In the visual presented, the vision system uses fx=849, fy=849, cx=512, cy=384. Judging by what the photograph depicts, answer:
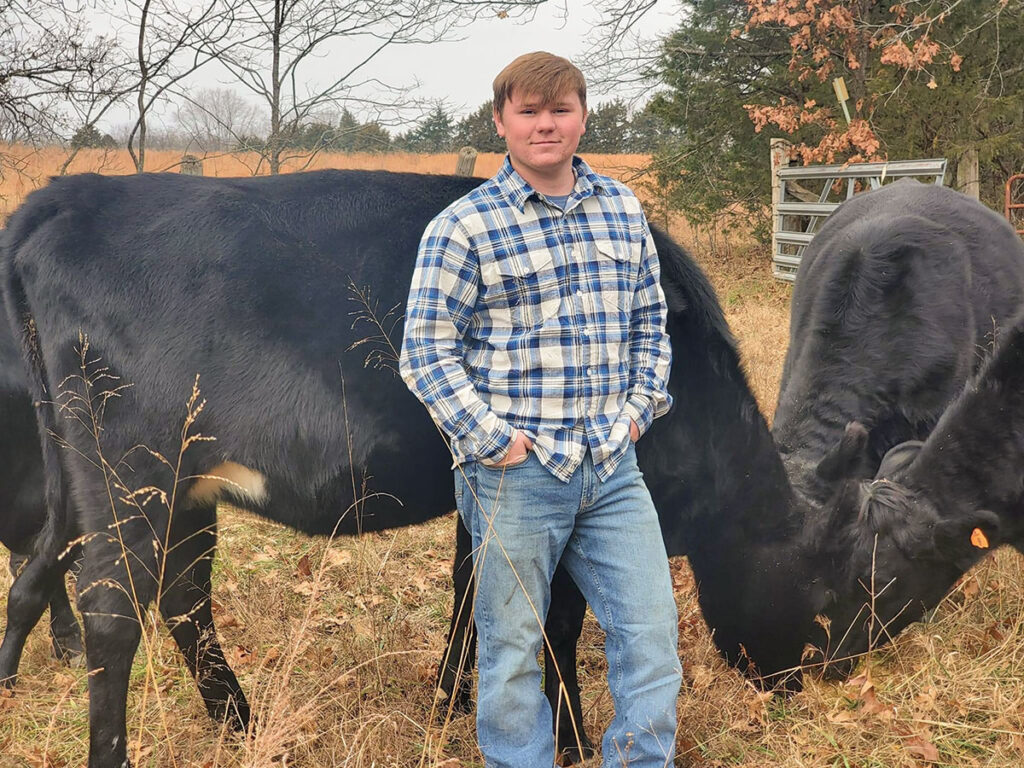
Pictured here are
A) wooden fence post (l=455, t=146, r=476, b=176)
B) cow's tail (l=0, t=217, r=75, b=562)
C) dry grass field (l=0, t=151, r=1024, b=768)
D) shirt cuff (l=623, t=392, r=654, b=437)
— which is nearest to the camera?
shirt cuff (l=623, t=392, r=654, b=437)

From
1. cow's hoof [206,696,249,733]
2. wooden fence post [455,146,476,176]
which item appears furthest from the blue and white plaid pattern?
wooden fence post [455,146,476,176]

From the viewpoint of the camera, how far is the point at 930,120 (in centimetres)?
1384

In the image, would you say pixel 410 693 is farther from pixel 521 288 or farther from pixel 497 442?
→ pixel 521 288

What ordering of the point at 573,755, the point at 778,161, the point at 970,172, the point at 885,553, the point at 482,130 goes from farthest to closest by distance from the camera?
the point at 482,130 < the point at 778,161 < the point at 970,172 < the point at 885,553 < the point at 573,755

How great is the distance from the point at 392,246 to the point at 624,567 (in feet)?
4.48

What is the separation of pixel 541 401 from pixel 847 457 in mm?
1575

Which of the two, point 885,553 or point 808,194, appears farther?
point 808,194

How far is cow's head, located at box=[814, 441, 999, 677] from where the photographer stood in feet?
10.7

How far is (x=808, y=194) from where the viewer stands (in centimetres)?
1491

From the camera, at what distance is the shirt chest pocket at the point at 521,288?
229cm

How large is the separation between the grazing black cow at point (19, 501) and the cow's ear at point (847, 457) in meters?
3.44

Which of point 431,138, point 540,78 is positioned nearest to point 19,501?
point 540,78

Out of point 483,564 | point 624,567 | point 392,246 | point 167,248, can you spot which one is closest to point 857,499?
point 624,567

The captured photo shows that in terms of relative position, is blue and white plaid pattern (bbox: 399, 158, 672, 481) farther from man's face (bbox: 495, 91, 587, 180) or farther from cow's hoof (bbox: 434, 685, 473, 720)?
cow's hoof (bbox: 434, 685, 473, 720)
